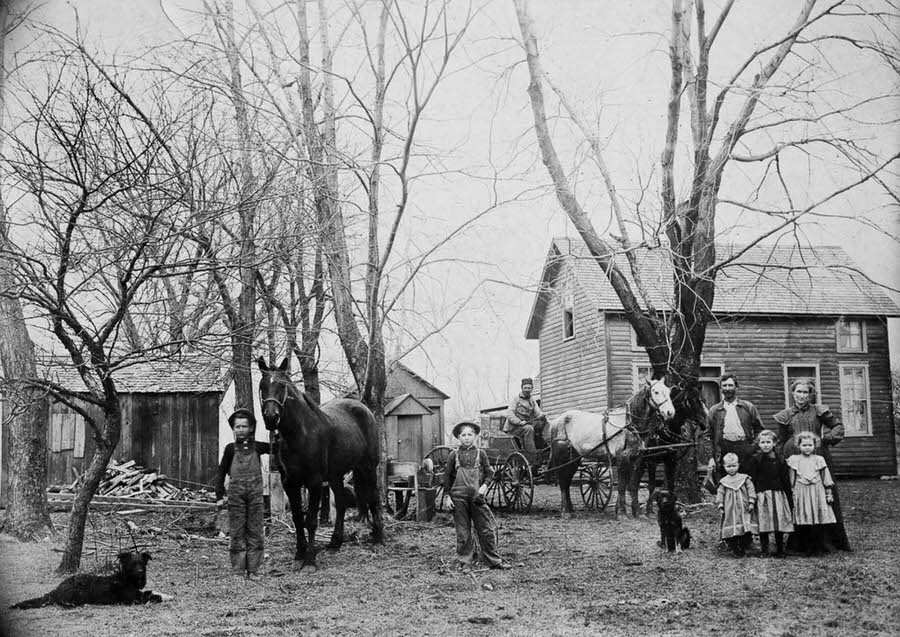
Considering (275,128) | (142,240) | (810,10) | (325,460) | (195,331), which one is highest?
(810,10)

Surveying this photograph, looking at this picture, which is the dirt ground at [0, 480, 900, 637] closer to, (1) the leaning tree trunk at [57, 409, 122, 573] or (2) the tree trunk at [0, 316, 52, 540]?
(1) the leaning tree trunk at [57, 409, 122, 573]

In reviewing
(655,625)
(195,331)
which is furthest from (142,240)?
(655,625)

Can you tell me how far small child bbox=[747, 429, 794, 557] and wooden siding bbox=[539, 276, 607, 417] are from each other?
39.7 ft

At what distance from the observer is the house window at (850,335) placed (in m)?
24.0

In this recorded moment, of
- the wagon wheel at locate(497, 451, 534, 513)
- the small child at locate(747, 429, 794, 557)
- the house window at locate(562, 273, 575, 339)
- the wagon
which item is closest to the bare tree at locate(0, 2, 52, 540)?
the wagon

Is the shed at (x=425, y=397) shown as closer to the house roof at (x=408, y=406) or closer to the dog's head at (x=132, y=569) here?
the house roof at (x=408, y=406)

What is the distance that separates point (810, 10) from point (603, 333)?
11.1 m

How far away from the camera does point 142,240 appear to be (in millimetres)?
6691

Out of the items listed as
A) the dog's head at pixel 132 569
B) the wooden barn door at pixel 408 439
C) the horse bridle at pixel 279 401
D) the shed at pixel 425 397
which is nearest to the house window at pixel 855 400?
the shed at pixel 425 397

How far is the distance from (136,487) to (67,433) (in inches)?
150

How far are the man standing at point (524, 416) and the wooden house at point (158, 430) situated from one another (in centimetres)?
872

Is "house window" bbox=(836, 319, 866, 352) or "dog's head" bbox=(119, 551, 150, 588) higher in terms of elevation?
"house window" bbox=(836, 319, 866, 352)

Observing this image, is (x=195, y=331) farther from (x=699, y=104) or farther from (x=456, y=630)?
(x=699, y=104)

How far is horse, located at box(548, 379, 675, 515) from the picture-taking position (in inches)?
498
